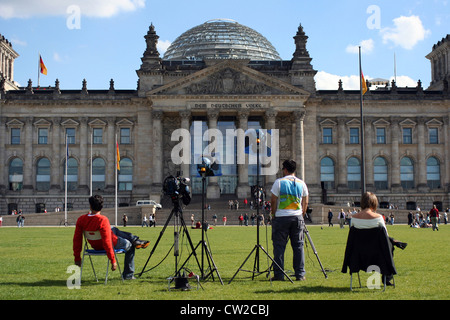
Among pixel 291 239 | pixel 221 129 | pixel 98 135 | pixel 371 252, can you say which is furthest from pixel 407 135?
pixel 371 252

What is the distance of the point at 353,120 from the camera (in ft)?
258

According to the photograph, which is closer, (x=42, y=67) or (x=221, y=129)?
(x=221, y=129)

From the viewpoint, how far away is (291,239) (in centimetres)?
1439

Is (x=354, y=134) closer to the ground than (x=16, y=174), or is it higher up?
higher up

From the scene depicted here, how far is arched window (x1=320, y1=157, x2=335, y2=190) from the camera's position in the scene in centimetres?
7881

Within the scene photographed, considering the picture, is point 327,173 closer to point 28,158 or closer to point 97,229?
point 28,158

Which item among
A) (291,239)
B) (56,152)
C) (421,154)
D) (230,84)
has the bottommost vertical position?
(291,239)

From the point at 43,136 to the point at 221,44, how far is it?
3152 cm

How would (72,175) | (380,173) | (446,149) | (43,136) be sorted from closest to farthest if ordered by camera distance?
(72,175) < (43,136) < (380,173) < (446,149)

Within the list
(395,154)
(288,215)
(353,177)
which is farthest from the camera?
(353,177)

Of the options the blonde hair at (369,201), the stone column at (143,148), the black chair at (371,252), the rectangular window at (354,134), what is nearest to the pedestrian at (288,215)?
the black chair at (371,252)

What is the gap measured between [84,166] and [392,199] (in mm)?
40611

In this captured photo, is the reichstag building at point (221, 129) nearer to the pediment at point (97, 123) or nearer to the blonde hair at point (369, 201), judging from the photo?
the pediment at point (97, 123)
